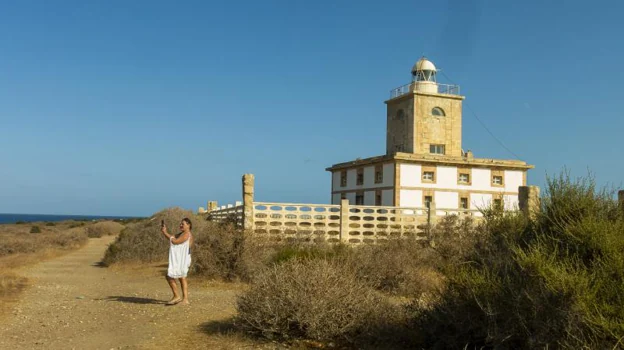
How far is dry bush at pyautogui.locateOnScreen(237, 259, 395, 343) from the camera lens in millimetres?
A: 6984

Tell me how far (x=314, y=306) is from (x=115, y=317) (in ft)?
14.2

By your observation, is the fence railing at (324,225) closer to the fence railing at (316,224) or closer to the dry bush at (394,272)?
the fence railing at (316,224)

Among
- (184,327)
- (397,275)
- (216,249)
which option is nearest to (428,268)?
(397,275)

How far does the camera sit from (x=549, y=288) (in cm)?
468

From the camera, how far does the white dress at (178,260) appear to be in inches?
403

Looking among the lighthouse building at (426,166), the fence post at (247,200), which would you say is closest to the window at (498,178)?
the lighthouse building at (426,166)

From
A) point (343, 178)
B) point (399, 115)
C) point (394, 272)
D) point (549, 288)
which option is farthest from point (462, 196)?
point (549, 288)

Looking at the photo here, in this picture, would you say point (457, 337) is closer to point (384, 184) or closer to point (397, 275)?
point (397, 275)

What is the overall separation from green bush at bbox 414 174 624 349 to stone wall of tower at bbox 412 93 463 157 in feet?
109

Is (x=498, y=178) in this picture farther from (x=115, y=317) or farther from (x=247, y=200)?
(x=115, y=317)

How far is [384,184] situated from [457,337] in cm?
3136

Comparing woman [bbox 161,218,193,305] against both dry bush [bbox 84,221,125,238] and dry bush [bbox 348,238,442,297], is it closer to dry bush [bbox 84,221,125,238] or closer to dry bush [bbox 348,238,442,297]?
dry bush [bbox 348,238,442,297]

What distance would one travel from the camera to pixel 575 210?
6.18m

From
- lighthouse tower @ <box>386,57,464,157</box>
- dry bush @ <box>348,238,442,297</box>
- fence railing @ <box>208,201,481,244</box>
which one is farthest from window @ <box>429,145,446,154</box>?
dry bush @ <box>348,238,442,297</box>
